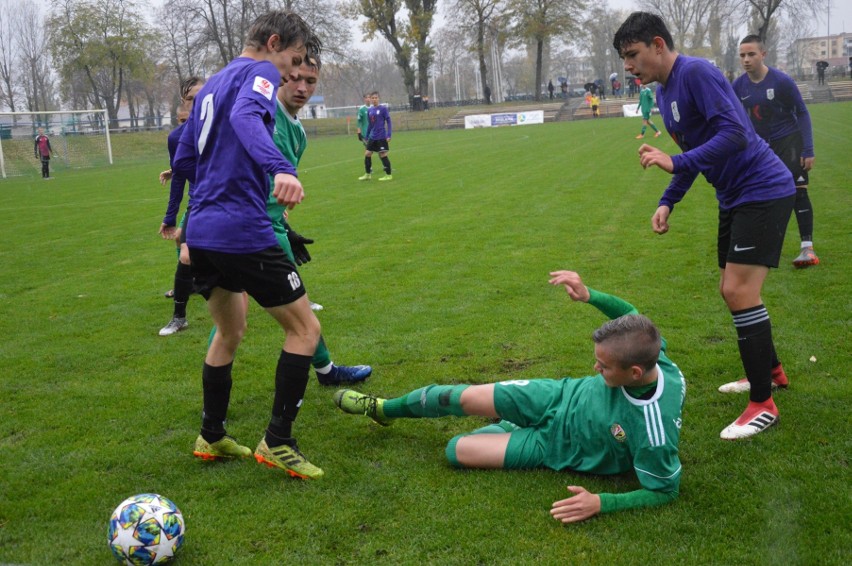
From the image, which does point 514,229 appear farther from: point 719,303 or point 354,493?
point 354,493

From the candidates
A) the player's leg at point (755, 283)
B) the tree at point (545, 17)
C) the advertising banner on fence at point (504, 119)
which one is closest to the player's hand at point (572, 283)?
the player's leg at point (755, 283)

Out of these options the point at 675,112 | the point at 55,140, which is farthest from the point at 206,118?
the point at 55,140

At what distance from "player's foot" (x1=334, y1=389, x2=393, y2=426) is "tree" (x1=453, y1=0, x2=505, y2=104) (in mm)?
58464

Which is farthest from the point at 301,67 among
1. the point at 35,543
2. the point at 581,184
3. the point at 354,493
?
the point at 581,184

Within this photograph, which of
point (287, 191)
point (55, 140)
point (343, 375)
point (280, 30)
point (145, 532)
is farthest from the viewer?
point (55, 140)

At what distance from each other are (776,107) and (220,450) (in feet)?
20.7

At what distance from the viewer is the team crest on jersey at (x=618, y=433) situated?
11.0ft

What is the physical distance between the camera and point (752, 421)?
3.95 meters

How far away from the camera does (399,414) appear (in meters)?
4.01

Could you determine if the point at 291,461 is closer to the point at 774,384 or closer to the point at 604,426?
the point at 604,426

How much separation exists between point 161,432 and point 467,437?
75.3 inches

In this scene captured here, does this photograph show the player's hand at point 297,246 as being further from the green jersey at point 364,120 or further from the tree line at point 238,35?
the tree line at point 238,35

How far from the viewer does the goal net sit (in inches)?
1143

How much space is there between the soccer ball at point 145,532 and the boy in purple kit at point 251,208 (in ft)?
2.46
